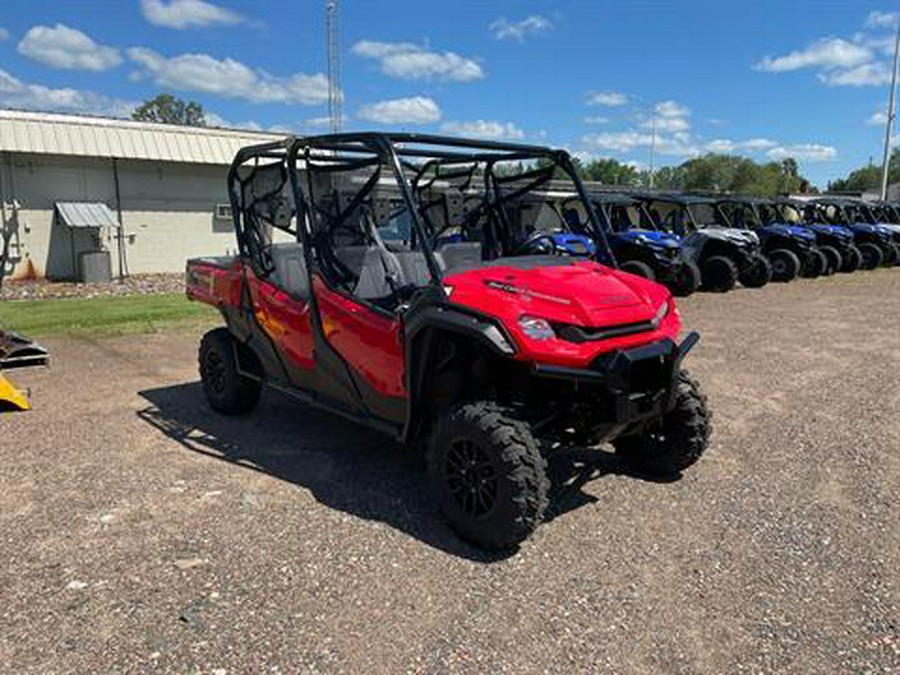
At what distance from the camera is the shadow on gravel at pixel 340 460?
396cm

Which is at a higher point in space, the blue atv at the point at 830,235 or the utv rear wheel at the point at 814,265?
the blue atv at the point at 830,235

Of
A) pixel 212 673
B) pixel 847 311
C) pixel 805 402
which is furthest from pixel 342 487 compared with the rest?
pixel 847 311

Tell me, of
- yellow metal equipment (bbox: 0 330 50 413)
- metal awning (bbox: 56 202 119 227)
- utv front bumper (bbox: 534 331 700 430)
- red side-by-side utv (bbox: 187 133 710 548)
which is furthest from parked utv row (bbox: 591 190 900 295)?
metal awning (bbox: 56 202 119 227)

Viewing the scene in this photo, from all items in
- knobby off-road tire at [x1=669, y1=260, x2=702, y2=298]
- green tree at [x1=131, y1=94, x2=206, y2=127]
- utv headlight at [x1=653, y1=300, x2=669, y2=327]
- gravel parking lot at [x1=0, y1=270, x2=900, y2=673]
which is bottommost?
gravel parking lot at [x1=0, y1=270, x2=900, y2=673]

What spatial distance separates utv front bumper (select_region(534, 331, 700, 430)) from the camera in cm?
340

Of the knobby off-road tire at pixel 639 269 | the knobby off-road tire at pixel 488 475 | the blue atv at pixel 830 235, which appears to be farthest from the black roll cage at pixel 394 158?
the blue atv at pixel 830 235

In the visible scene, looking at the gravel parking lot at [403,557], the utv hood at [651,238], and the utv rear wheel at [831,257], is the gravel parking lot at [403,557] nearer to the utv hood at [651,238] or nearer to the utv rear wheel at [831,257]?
the utv hood at [651,238]

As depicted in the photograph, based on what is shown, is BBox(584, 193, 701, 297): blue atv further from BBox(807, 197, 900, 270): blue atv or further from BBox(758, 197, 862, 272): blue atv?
BBox(807, 197, 900, 270): blue atv

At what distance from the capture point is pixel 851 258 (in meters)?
17.5

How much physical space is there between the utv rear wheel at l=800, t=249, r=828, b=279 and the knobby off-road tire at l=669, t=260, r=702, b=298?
4.56 m

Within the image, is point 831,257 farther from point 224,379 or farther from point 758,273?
point 224,379

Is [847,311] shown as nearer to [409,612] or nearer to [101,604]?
[409,612]

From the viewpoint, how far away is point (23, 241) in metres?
15.9

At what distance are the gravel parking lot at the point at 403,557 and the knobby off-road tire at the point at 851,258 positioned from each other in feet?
43.7
